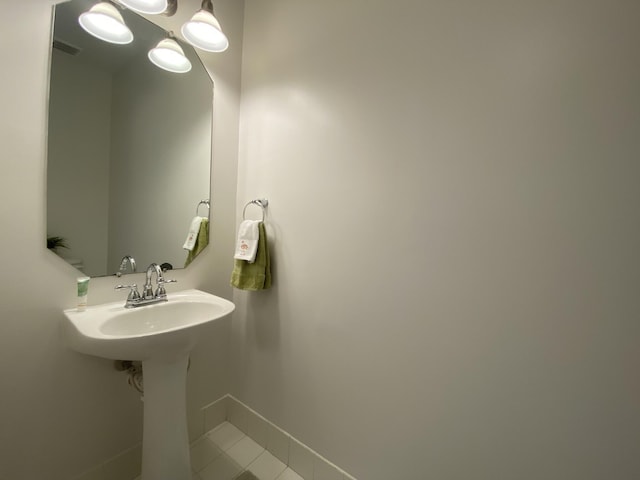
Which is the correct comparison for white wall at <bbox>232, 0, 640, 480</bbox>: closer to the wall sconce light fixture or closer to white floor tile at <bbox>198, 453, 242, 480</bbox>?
white floor tile at <bbox>198, 453, 242, 480</bbox>

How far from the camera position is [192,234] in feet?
4.66

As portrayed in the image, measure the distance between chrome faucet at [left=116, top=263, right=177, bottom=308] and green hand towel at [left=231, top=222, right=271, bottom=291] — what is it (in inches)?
13.0

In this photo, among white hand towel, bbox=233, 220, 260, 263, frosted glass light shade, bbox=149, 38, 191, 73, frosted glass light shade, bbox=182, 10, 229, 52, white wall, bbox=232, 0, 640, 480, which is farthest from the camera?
white hand towel, bbox=233, 220, 260, 263

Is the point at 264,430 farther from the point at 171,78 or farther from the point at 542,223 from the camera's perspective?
the point at 171,78

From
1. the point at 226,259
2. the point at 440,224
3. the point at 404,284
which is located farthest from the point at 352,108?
the point at 226,259

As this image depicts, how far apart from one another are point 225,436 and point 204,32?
6.90 feet

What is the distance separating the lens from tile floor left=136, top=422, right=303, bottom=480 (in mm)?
1305

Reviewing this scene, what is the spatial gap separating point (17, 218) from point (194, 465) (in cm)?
136

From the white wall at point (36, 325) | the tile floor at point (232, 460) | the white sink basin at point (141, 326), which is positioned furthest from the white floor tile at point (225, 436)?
the white sink basin at point (141, 326)

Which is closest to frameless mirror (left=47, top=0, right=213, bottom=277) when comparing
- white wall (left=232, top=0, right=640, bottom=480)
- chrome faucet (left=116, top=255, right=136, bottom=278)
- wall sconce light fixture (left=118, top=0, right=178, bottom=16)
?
chrome faucet (left=116, top=255, right=136, bottom=278)

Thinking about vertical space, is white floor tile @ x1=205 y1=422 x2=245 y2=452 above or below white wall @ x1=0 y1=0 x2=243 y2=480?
below

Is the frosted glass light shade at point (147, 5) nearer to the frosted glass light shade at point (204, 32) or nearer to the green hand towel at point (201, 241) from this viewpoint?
the frosted glass light shade at point (204, 32)

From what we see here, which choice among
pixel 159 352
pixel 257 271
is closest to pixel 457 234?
pixel 257 271

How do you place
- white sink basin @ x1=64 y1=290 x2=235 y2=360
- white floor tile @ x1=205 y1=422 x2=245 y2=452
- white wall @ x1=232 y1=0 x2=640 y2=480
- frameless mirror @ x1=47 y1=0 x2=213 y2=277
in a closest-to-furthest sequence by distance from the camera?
white wall @ x1=232 y1=0 x2=640 y2=480, white sink basin @ x1=64 y1=290 x2=235 y2=360, frameless mirror @ x1=47 y1=0 x2=213 y2=277, white floor tile @ x1=205 y1=422 x2=245 y2=452
